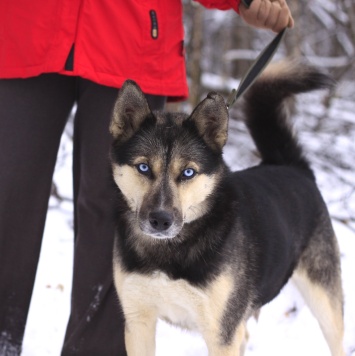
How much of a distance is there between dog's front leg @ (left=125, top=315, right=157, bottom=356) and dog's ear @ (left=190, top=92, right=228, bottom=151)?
766 mm

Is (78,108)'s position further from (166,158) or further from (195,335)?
(195,335)

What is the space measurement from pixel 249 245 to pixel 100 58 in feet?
3.35

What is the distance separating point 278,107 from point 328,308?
1.09 metres

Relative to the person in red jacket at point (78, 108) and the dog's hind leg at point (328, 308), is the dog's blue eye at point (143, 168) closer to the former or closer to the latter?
the person in red jacket at point (78, 108)

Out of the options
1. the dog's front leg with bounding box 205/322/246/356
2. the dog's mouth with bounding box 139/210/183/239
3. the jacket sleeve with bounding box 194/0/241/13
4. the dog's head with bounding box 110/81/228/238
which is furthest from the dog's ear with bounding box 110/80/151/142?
the dog's front leg with bounding box 205/322/246/356

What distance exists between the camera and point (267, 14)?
2.51 meters

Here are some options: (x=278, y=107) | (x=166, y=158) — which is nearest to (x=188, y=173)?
(x=166, y=158)

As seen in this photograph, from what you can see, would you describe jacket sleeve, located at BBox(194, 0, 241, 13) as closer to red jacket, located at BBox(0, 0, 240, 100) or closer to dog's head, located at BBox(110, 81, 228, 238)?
red jacket, located at BBox(0, 0, 240, 100)

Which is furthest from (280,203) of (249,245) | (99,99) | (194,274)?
(99,99)

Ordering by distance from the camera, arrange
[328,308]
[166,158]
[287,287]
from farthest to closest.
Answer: [287,287] → [328,308] → [166,158]

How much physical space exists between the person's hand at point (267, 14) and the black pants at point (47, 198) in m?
0.55

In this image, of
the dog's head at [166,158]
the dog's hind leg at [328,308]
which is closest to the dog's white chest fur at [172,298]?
the dog's head at [166,158]

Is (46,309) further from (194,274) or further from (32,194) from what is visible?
(194,274)

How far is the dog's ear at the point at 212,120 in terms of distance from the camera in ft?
7.06
